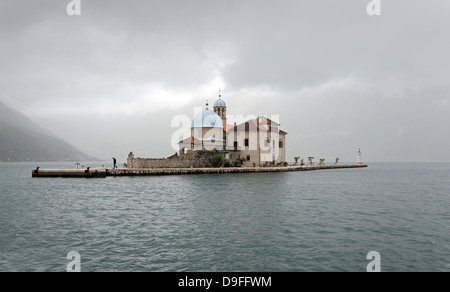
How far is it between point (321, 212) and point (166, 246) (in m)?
12.6

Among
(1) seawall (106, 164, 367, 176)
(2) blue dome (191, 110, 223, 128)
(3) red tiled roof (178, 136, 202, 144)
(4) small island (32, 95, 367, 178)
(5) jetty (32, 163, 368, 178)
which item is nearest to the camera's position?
(5) jetty (32, 163, 368, 178)

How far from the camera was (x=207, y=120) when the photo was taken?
66938 millimetres

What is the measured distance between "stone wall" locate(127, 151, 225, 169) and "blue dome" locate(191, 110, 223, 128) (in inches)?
254

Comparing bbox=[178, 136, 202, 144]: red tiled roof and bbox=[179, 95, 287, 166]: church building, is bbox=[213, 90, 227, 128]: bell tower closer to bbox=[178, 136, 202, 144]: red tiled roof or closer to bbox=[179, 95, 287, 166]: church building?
bbox=[179, 95, 287, 166]: church building

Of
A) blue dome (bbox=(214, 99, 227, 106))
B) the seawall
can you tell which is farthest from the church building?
blue dome (bbox=(214, 99, 227, 106))

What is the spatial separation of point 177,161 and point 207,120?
41.1 feet

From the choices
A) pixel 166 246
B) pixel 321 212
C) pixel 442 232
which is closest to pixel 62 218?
pixel 166 246

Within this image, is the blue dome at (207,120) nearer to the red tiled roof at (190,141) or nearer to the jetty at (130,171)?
the red tiled roof at (190,141)

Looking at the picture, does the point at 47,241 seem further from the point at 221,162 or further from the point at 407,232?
the point at 221,162

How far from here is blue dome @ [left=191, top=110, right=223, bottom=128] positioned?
66625 mm

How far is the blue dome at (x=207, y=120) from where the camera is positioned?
Answer: 66.6 metres

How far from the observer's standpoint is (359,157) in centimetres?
12162

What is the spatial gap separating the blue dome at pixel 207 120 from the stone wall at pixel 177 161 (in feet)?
21.2
